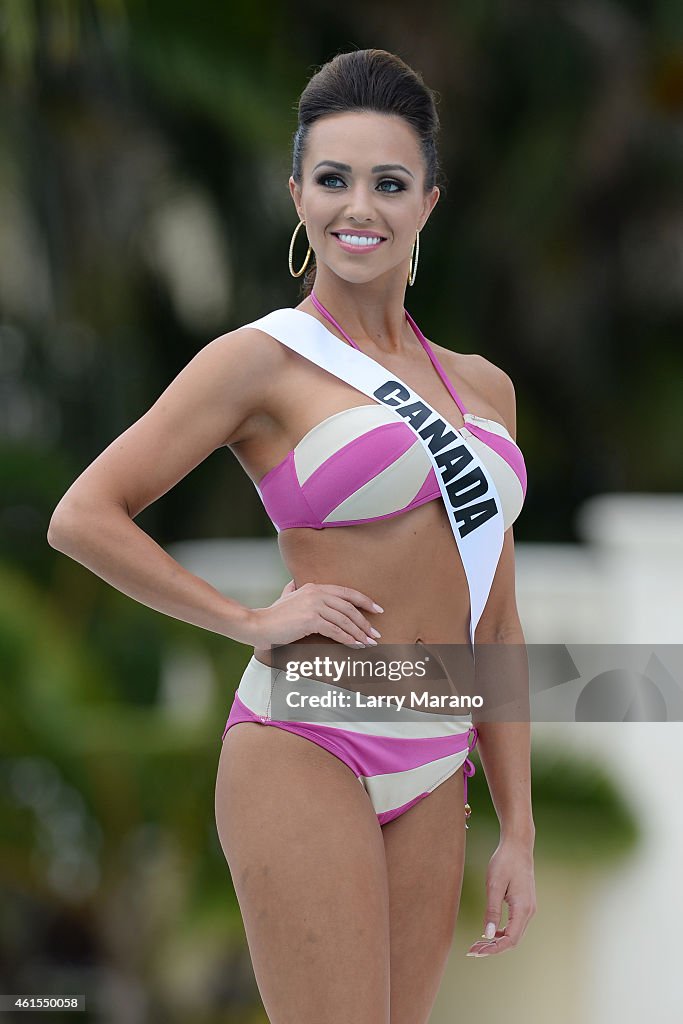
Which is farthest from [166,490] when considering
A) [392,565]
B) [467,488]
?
[467,488]

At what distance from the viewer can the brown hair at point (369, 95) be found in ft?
9.46

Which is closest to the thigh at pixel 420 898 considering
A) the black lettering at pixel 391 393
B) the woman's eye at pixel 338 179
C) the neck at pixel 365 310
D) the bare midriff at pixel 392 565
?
the bare midriff at pixel 392 565

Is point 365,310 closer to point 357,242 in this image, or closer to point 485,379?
point 357,242

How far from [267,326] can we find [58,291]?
8390mm

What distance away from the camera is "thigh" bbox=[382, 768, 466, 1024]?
286 centimetres

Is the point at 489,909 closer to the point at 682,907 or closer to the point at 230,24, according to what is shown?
the point at 682,907

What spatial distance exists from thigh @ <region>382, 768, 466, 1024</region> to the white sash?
452 millimetres

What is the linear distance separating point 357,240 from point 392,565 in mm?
588

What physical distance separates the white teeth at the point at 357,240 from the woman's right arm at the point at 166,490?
263 mm

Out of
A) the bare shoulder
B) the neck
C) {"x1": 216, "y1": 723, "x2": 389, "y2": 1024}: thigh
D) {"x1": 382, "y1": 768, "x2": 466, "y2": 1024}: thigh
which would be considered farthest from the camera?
the bare shoulder

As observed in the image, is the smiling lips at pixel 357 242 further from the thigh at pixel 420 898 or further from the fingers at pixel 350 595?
the thigh at pixel 420 898

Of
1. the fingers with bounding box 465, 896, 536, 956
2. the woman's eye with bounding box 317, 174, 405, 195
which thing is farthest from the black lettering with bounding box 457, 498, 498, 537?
the fingers with bounding box 465, 896, 536, 956

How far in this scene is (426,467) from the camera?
2.81 meters

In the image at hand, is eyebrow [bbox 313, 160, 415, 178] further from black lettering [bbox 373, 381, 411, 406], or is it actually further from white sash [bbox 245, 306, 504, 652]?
black lettering [bbox 373, 381, 411, 406]
